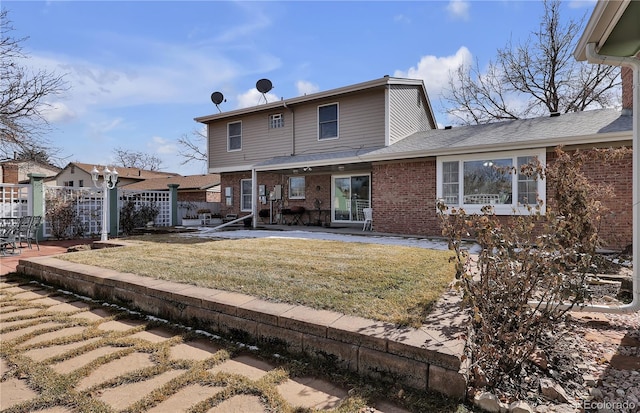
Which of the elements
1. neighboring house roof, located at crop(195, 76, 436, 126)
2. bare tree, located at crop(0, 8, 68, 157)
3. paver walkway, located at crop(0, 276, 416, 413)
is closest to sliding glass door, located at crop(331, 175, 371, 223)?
neighboring house roof, located at crop(195, 76, 436, 126)

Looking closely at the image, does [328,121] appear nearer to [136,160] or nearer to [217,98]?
[217,98]

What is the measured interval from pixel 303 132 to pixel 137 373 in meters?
12.3

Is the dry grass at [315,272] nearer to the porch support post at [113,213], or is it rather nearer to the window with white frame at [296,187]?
the porch support post at [113,213]

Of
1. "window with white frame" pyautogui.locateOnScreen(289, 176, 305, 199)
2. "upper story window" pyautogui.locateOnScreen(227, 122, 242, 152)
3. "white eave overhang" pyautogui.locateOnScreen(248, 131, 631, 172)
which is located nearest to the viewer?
"white eave overhang" pyautogui.locateOnScreen(248, 131, 631, 172)

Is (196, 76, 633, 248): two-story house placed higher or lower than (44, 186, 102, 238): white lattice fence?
higher

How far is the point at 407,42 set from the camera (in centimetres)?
1172

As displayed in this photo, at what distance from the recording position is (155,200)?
557 inches

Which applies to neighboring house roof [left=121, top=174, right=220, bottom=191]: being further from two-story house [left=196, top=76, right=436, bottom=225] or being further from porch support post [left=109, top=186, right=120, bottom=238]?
porch support post [left=109, top=186, right=120, bottom=238]

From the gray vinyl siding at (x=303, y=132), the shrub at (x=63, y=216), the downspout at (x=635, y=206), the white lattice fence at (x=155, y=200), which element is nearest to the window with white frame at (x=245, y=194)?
the gray vinyl siding at (x=303, y=132)

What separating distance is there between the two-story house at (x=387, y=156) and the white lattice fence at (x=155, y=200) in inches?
107

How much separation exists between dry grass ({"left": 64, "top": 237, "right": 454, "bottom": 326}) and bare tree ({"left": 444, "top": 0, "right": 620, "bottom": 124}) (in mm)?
18022

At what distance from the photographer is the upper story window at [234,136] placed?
1572 cm

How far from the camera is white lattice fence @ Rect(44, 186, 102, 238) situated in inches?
424

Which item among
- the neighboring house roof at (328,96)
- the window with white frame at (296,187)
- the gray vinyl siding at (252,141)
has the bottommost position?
the window with white frame at (296,187)
